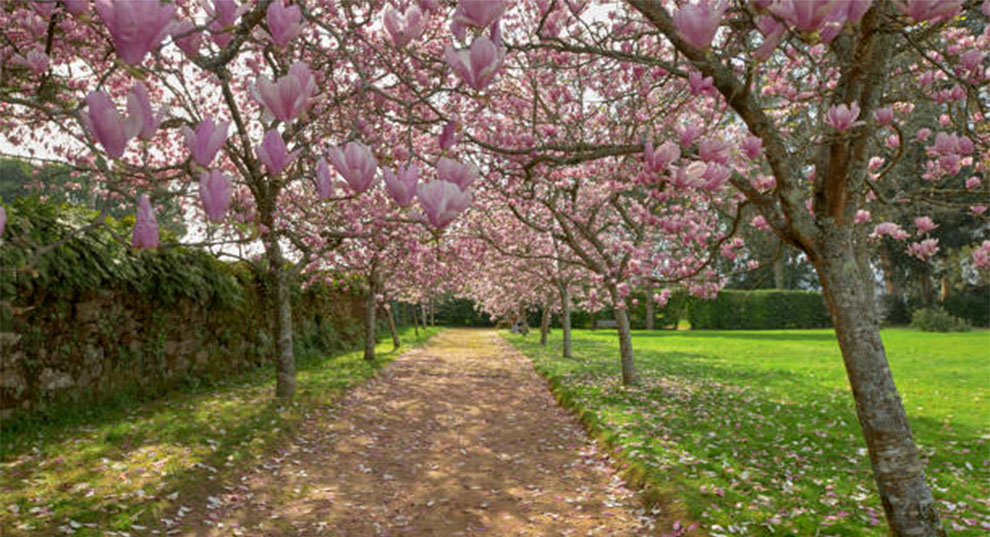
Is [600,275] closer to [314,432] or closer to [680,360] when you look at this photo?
[314,432]

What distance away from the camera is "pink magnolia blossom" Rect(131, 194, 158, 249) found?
5.67 feet

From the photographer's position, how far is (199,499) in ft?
18.3

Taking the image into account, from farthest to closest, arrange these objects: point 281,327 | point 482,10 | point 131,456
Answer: point 281,327, point 131,456, point 482,10

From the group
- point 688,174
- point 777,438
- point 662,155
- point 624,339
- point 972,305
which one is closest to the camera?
point 662,155

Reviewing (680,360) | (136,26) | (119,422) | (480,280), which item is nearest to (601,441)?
(119,422)

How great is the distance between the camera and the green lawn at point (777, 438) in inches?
199

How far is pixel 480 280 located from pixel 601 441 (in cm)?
2106

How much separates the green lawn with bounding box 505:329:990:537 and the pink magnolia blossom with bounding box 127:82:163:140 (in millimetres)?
4583

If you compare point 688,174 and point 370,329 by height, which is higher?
point 688,174

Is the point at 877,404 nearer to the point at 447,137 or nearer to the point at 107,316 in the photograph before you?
the point at 447,137

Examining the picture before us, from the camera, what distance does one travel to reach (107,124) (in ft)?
5.02

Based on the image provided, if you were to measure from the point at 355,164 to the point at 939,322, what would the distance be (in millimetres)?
35908

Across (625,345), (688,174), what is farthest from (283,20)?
(625,345)

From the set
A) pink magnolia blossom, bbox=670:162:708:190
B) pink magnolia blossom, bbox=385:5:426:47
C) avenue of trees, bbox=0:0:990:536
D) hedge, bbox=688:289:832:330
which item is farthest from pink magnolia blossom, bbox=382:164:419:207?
hedge, bbox=688:289:832:330
